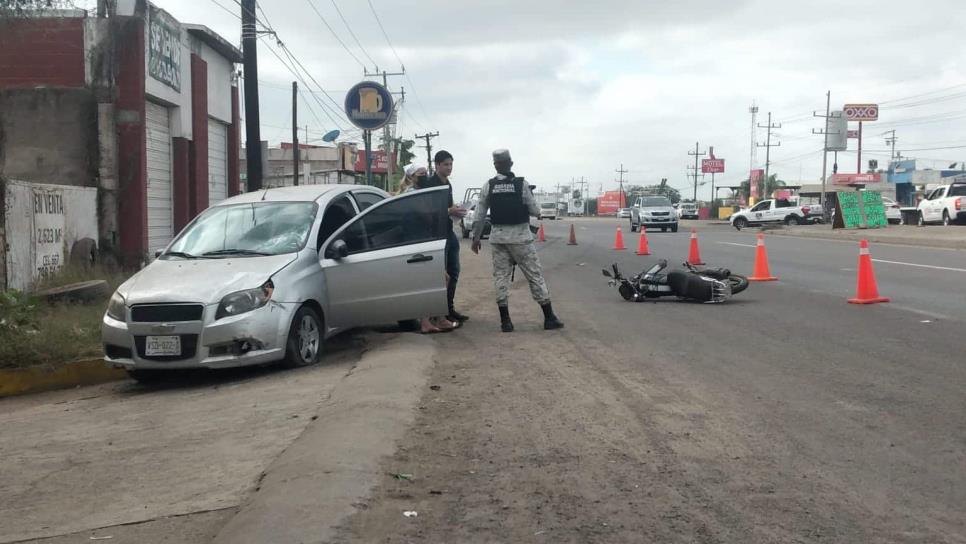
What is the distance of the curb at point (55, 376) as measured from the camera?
28.6 ft

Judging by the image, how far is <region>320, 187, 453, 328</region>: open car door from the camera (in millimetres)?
8961

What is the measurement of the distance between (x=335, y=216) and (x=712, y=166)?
134839 millimetres

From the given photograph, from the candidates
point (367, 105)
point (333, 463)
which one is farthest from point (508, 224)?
point (367, 105)

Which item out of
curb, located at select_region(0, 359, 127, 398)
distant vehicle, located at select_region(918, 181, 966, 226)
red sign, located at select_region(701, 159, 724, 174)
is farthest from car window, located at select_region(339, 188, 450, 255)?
red sign, located at select_region(701, 159, 724, 174)

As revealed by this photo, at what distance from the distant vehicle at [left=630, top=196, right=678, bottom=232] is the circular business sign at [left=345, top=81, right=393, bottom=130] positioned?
1079 inches

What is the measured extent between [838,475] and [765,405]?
1.51 meters

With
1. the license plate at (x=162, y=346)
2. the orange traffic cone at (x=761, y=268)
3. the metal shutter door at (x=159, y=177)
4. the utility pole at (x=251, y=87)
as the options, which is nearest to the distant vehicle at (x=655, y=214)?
the metal shutter door at (x=159, y=177)

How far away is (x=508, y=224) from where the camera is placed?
9602mm

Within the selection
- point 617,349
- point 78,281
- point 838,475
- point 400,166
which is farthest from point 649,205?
point 838,475

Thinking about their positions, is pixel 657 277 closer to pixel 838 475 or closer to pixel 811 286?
pixel 811 286

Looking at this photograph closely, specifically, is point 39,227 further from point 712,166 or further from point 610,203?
point 712,166

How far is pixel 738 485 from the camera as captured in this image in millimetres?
4605

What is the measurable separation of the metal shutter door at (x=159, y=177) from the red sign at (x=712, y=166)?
124446mm

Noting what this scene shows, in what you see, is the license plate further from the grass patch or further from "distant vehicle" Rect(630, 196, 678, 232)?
"distant vehicle" Rect(630, 196, 678, 232)
